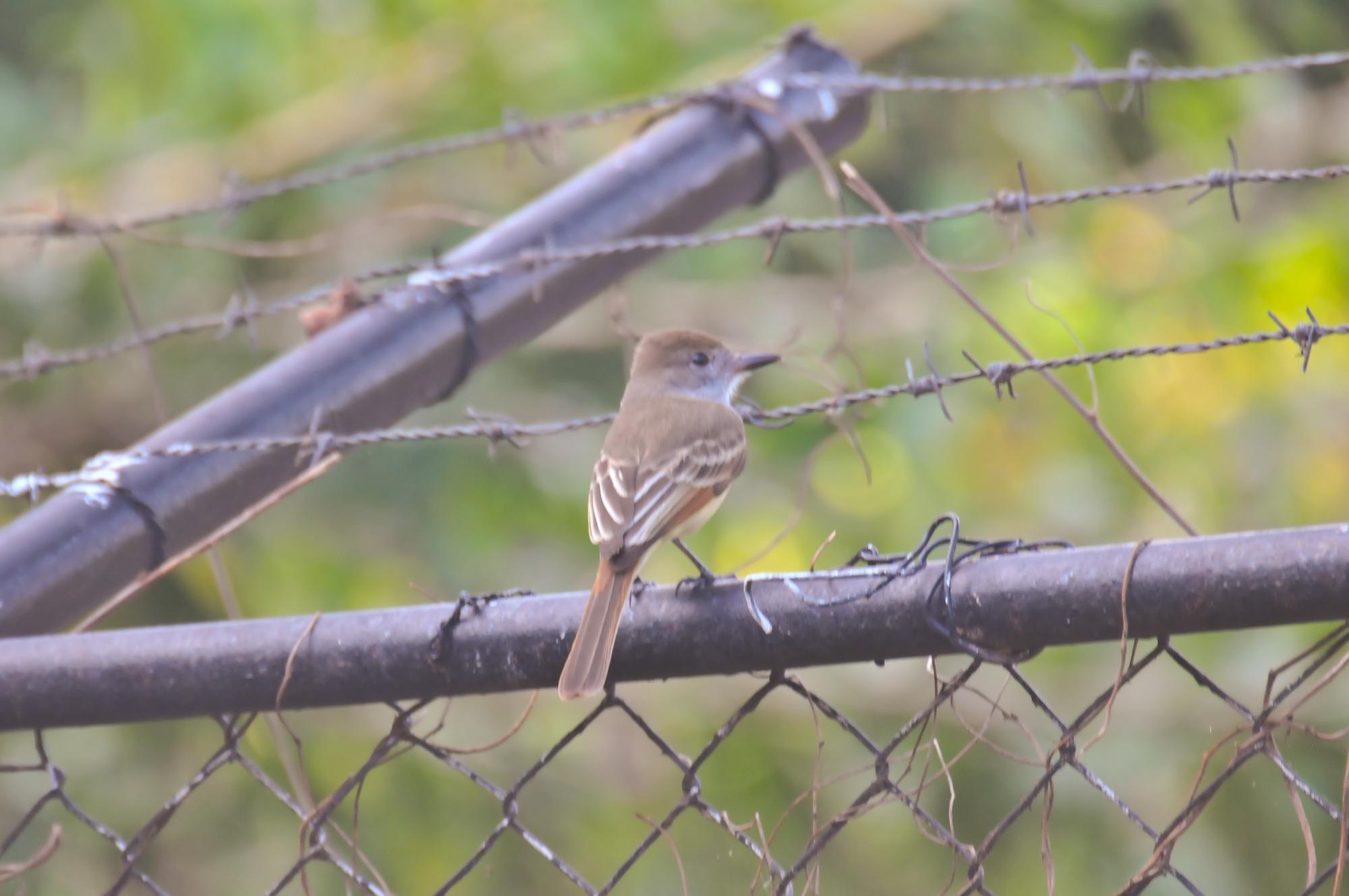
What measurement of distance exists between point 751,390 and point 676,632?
4.49m

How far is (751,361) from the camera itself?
3625 mm

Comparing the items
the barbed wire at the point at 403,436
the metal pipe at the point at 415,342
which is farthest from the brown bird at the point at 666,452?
the metal pipe at the point at 415,342

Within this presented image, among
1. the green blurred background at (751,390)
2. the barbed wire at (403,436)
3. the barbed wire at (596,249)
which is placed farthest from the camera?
the green blurred background at (751,390)

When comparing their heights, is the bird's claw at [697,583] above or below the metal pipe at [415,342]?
above

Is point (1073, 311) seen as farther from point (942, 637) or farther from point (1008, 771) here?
point (942, 637)

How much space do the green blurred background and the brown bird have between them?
86cm

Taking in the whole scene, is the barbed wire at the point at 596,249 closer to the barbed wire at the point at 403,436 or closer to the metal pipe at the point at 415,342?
the metal pipe at the point at 415,342

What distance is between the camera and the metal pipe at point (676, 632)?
1514 millimetres

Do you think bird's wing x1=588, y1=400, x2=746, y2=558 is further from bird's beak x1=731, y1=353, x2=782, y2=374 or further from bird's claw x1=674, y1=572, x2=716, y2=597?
bird's claw x1=674, y1=572, x2=716, y2=597

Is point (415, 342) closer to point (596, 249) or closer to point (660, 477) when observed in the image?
point (596, 249)

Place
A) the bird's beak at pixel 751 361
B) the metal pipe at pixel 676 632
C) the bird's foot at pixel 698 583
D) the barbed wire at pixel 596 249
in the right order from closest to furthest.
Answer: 1. the metal pipe at pixel 676 632
2. the bird's foot at pixel 698 583
3. the barbed wire at pixel 596 249
4. the bird's beak at pixel 751 361

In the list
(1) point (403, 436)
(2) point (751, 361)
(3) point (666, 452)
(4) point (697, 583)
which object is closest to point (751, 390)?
(2) point (751, 361)

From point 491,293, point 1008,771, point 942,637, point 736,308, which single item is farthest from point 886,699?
point 942,637

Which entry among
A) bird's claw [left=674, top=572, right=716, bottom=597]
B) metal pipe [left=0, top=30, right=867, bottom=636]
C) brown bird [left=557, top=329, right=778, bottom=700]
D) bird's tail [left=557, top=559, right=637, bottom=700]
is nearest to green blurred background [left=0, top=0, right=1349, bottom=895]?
brown bird [left=557, top=329, right=778, bottom=700]
